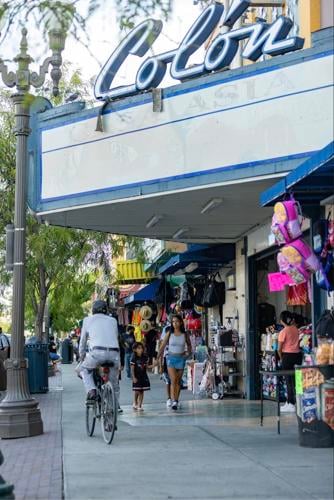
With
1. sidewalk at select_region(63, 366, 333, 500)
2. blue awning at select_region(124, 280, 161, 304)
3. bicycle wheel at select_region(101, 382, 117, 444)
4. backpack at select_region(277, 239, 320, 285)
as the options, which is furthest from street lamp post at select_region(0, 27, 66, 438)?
blue awning at select_region(124, 280, 161, 304)

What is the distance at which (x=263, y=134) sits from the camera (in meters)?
11.5

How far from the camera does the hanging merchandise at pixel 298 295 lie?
14.2m

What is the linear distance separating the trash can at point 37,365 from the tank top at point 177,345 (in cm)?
551

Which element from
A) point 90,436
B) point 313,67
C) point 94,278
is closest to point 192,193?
point 313,67

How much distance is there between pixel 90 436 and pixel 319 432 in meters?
3.26

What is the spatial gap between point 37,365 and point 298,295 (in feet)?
24.1

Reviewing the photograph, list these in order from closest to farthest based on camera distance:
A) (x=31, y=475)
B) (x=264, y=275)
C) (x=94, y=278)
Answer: (x=31, y=475), (x=264, y=275), (x=94, y=278)

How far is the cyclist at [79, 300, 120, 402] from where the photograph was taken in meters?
10.9

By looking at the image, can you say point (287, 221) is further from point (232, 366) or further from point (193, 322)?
point (193, 322)

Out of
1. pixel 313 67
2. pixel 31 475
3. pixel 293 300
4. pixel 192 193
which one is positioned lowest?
pixel 31 475

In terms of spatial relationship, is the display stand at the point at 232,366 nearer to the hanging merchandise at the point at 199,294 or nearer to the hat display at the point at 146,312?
the hanging merchandise at the point at 199,294

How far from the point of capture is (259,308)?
16.6 metres

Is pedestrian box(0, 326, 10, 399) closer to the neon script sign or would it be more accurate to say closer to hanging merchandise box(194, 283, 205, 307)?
hanging merchandise box(194, 283, 205, 307)

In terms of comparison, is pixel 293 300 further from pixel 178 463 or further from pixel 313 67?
pixel 178 463
